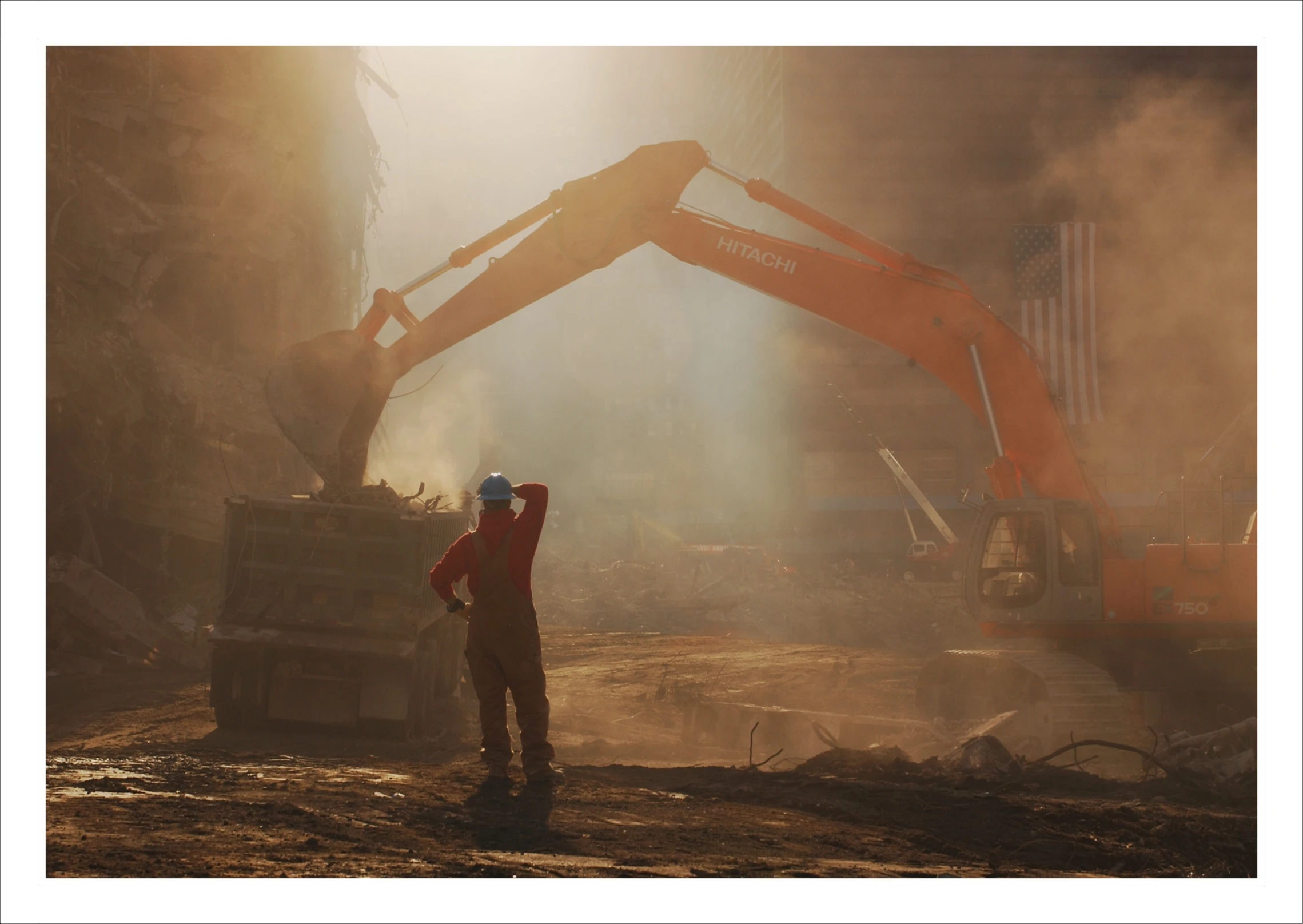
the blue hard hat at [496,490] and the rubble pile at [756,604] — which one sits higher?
the blue hard hat at [496,490]

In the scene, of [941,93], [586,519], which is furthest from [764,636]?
[941,93]

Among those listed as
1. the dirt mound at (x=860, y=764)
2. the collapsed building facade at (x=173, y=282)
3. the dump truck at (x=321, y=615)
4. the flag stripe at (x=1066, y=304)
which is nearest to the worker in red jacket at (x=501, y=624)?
the dirt mound at (x=860, y=764)

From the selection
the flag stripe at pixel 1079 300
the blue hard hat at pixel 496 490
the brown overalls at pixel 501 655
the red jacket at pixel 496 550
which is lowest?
the brown overalls at pixel 501 655

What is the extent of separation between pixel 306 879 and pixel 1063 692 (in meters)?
5.95

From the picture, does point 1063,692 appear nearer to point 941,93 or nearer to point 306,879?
point 306,879

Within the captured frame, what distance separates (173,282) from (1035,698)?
14.5 metres

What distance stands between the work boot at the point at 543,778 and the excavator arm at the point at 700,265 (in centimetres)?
349

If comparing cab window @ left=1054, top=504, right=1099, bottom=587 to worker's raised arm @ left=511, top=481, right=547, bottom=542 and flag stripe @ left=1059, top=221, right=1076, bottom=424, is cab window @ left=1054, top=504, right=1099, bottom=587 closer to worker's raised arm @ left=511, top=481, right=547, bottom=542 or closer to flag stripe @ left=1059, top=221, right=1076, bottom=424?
worker's raised arm @ left=511, top=481, right=547, bottom=542

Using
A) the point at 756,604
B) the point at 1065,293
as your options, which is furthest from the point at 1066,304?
the point at 756,604

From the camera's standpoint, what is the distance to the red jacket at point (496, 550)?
623 cm

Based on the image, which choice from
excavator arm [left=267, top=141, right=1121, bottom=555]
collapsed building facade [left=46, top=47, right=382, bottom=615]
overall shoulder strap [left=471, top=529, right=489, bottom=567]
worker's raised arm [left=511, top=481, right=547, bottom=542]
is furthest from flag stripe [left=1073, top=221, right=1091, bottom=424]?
overall shoulder strap [left=471, top=529, right=489, bottom=567]

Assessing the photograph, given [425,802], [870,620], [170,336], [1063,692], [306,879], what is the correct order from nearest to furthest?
[306,879], [425,802], [1063,692], [170,336], [870,620]

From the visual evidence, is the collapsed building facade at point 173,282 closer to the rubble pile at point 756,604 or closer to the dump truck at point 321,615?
the dump truck at point 321,615

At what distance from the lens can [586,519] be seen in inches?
1615
